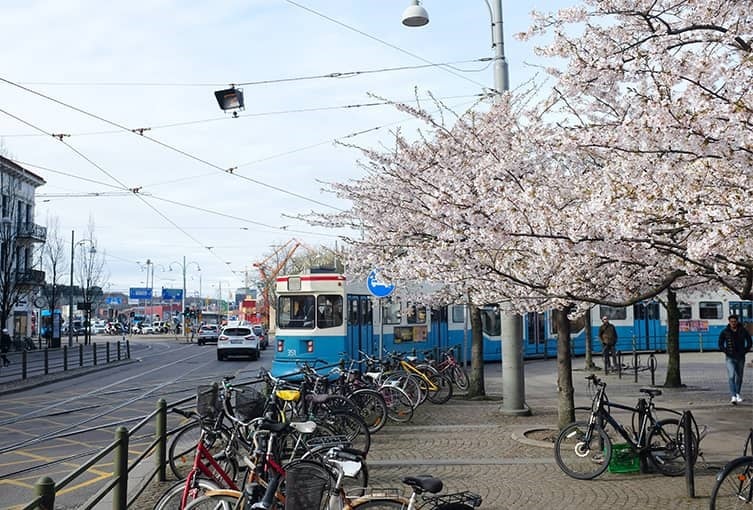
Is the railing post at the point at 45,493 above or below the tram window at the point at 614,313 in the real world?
below

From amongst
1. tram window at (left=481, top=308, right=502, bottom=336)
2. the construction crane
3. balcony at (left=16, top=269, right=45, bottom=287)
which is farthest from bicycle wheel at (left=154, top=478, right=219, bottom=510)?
the construction crane

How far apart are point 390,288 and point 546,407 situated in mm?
3844

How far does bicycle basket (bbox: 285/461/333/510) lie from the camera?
4.60 meters

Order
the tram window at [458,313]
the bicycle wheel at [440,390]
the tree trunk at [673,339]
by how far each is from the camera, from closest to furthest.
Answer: the bicycle wheel at [440,390] < the tree trunk at [673,339] < the tram window at [458,313]

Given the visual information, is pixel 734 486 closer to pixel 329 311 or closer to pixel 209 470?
pixel 209 470

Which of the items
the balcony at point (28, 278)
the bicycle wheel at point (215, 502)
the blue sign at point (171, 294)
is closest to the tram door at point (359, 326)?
the bicycle wheel at point (215, 502)

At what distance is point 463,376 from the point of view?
58.3ft

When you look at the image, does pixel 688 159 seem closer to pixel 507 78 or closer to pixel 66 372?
pixel 507 78

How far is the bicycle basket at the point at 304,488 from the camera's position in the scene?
4598 millimetres

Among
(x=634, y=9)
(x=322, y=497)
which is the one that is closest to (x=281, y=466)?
(x=322, y=497)

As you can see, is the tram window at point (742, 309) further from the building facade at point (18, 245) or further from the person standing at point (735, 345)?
the building facade at point (18, 245)

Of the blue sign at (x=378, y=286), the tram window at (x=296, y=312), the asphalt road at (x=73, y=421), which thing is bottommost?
the asphalt road at (x=73, y=421)

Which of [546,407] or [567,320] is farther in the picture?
[546,407]

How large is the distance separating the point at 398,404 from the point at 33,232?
43.9m
